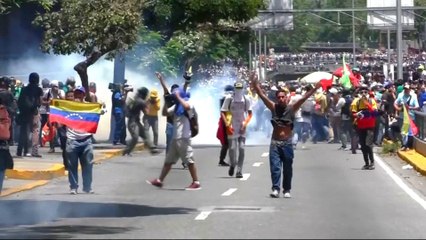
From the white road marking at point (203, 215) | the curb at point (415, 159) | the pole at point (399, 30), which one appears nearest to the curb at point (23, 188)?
the white road marking at point (203, 215)

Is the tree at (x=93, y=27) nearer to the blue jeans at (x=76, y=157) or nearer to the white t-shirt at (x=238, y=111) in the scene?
the white t-shirt at (x=238, y=111)

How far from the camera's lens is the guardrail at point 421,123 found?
29.8m

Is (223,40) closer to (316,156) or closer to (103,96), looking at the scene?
(103,96)

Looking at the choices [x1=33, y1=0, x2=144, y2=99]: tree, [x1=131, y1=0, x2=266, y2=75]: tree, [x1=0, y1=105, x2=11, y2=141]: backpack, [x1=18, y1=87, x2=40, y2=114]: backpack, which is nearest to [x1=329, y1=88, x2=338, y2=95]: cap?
[x1=131, y1=0, x2=266, y2=75]: tree

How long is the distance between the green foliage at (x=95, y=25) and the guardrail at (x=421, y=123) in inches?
283

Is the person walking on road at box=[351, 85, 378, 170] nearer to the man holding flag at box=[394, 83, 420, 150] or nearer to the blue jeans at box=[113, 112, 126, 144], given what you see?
the man holding flag at box=[394, 83, 420, 150]

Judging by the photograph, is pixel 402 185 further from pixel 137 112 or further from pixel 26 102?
pixel 26 102

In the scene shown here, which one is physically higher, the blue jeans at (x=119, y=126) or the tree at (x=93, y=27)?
the tree at (x=93, y=27)

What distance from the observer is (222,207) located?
1802 cm

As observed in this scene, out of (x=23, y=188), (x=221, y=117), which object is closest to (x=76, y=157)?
(x=23, y=188)

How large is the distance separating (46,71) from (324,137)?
9136 millimetres

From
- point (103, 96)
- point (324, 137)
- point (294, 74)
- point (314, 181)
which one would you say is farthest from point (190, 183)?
point (294, 74)

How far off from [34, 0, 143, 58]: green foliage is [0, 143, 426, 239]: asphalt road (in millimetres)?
3525

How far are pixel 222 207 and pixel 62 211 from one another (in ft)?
7.58
